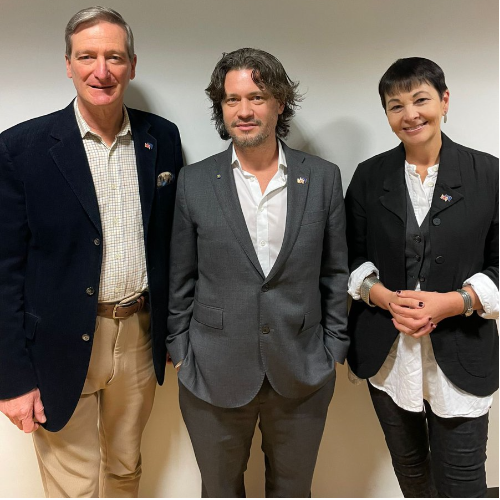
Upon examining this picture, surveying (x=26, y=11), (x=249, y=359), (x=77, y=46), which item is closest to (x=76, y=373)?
(x=249, y=359)

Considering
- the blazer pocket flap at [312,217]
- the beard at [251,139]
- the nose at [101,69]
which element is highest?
the nose at [101,69]

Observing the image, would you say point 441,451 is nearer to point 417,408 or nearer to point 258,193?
point 417,408

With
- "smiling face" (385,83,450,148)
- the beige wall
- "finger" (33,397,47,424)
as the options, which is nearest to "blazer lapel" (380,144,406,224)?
"smiling face" (385,83,450,148)

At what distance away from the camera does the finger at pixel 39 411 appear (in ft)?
5.14

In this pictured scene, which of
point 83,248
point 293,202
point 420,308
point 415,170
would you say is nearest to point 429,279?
point 420,308

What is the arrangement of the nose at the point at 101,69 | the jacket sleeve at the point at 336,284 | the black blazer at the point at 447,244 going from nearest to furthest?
1. the nose at the point at 101,69
2. the black blazer at the point at 447,244
3. the jacket sleeve at the point at 336,284

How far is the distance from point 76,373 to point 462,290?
1.35m

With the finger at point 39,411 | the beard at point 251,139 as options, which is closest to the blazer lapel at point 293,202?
the beard at point 251,139

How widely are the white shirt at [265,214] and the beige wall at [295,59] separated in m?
0.43

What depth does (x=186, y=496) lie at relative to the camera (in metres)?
2.27

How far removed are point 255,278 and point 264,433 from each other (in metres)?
0.66

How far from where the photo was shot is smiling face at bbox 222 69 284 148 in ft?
4.95

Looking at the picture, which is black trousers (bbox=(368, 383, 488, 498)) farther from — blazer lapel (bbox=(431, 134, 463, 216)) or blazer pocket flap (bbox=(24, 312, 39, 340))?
blazer pocket flap (bbox=(24, 312, 39, 340))

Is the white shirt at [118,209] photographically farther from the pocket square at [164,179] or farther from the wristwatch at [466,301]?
the wristwatch at [466,301]
